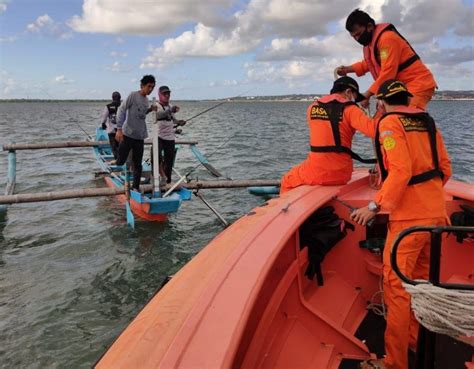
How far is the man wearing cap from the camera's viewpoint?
8.09 meters

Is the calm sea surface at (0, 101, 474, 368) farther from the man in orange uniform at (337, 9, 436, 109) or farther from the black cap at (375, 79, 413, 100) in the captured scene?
the man in orange uniform at (337, 9, 436, 109)

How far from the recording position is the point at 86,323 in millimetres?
5246

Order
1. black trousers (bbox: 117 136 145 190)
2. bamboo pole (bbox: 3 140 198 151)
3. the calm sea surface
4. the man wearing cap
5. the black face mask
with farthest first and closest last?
1. bamboo pole (bbox: 3 140 198 151)
2. the man wearing cap
3. black trousers (bbox: 117 136 145 190)
4. the calm sea surface
5. the black face mask

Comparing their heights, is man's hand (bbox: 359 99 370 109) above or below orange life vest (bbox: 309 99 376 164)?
above

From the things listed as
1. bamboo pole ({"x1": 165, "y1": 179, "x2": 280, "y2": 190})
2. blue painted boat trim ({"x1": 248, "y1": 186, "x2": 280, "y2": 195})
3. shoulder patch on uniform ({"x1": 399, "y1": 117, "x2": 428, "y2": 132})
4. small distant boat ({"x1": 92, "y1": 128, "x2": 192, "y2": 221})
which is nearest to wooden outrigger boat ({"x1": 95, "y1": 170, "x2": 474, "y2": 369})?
shoulder patch on uniform ({"x1": 399, "y1": 117, "x2": 428, "y2": 132})

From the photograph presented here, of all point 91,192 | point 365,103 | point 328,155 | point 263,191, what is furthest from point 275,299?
point 263,191

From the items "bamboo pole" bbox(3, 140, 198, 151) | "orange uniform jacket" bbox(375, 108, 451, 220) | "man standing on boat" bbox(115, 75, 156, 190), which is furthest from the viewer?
"bamboo pole" bbox(3, 140, 198, 151)

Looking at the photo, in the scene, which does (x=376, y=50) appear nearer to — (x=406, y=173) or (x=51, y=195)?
(x=406, y=173)

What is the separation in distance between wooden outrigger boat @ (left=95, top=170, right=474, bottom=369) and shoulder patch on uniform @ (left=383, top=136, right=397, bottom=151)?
83 cm

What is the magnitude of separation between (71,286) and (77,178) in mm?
9452

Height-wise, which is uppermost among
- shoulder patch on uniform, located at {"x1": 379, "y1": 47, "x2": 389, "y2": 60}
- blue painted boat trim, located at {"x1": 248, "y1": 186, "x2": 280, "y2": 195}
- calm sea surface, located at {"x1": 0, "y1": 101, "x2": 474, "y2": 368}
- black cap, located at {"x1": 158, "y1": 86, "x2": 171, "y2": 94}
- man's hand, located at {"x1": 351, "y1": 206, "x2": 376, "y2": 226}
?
shoulder patch on uniform, located at {"x1": 379, "y1": 47, "x2": 389, "y2": 60}

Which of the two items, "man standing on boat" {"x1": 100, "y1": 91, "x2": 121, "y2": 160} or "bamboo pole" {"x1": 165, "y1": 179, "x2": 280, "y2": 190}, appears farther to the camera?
"man standing on boat" {"x1": 100, "y1": 91, "x2": 121, "y2": 160}

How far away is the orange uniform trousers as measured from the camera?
287 cm

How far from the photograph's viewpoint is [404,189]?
2.77m
